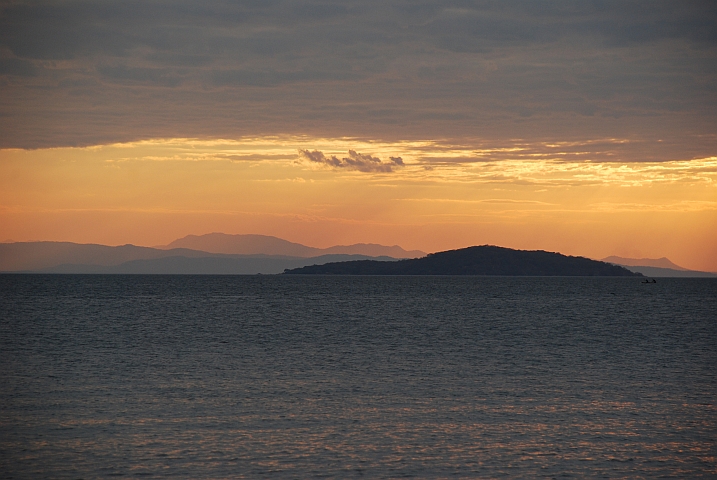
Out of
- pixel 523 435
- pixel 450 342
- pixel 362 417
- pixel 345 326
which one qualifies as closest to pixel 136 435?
pixel 362 417

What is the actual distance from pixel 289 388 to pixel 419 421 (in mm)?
9586

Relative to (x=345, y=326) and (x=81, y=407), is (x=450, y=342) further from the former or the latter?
(x=81, y=407)

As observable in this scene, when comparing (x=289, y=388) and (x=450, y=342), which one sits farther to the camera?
(x=450, y=342)

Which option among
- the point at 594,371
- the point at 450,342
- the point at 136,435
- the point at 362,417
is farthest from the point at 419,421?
the point at 450,342

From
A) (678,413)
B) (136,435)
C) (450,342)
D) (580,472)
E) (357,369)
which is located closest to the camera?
(580,472)

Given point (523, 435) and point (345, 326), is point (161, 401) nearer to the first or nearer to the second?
point (523, 435)

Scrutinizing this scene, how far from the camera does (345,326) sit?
262 feet

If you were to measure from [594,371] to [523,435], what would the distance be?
65.8 ft

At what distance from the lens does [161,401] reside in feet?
108

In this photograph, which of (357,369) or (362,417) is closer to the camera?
(362,417)

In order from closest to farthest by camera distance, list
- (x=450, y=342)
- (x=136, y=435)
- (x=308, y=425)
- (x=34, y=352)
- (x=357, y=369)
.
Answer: (x=136, y=435) < (x=308, y=425) < (x=357, y=369) < (x=34, y=352) < (x=450, y=342)

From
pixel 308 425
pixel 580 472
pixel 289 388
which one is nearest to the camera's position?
pixel 580 472

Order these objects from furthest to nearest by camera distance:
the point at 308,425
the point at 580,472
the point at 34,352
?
the point at 34,352, the point at 308,425, the point at 580,472

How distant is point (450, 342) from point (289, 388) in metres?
28.7
